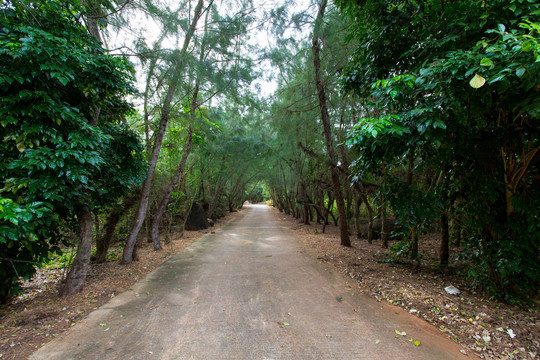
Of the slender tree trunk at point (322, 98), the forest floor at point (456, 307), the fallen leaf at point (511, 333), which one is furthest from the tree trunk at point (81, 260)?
the slender tree trunk at point (322, 98)

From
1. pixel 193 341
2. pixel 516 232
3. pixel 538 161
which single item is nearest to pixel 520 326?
pixel 516 232

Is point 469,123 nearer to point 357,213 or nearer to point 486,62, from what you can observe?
point 486,62

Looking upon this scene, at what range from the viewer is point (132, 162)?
435 centimetres

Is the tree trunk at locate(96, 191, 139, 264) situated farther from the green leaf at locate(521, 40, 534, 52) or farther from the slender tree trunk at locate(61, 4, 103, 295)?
the green leaf at locate(521, 40, 534, 52)

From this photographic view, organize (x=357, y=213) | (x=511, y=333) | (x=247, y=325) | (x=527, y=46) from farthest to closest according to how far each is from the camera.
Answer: (x=357, y=213), (x=247, y=325), (x=511, y=333), (x=527, y=46)

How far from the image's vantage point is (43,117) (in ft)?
8.86

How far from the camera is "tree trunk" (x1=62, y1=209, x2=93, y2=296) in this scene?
11.4 ft

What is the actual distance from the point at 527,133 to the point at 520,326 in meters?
2.14

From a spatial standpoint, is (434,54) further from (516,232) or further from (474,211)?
(516,232)

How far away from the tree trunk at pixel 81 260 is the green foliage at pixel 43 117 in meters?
0.39

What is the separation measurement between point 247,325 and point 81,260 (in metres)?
2.96

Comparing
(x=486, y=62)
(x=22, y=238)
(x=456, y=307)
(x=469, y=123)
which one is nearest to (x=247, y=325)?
(x=456, y=307)

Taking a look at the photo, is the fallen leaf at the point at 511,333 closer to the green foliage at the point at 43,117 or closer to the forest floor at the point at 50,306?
the forest floor at the point at 50,306

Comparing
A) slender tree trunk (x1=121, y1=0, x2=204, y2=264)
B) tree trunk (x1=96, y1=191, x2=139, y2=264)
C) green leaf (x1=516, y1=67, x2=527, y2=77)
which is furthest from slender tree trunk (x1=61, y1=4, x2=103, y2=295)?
green leaf (x1=516, y1=67, x2=527, y2=77)
